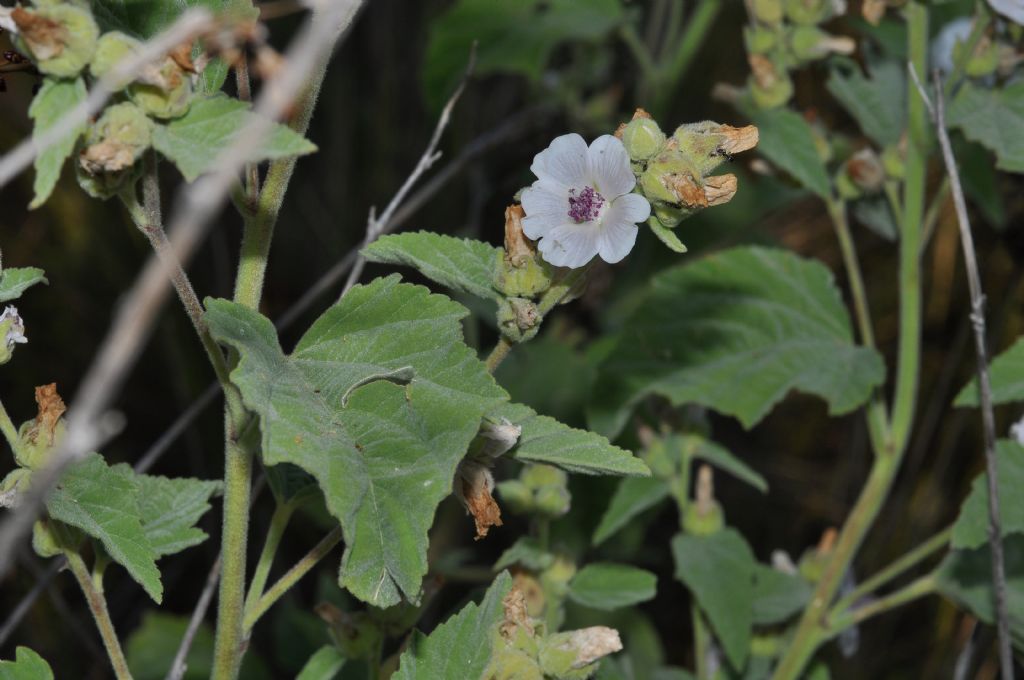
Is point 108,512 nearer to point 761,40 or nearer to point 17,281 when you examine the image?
point 17,281

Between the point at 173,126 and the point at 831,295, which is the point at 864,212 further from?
the point at 173,126

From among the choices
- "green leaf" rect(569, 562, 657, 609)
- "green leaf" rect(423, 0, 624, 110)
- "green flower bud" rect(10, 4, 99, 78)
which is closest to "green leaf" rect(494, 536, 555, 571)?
"green leaf" rect(569, 562, 657, 609)

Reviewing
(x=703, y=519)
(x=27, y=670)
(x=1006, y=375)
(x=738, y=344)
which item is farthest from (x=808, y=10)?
(x=27, y=670)

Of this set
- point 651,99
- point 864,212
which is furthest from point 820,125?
point 651,99

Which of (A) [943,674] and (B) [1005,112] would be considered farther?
(A) [943,674]

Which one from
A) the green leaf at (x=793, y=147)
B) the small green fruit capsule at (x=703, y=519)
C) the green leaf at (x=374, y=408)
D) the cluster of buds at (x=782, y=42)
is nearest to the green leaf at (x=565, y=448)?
the green leaf at (x=374, y=408)
